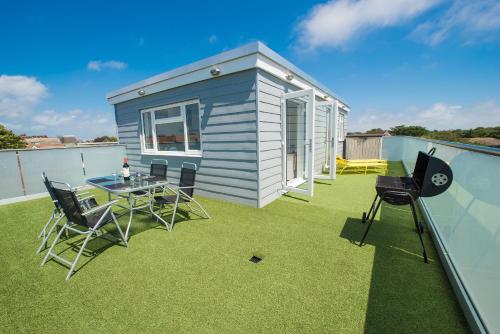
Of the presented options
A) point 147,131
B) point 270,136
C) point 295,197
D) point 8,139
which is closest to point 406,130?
point 295,197

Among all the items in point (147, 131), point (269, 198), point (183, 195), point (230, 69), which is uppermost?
point (230, 69)

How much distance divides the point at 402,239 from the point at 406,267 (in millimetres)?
686

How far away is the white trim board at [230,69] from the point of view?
3676 millimetres

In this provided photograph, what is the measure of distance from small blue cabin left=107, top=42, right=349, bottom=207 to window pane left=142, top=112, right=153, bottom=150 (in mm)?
65

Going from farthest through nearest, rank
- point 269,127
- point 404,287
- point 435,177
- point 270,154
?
1. point 270,154
2. point 269,127
3. point 435,177
4. point 404,287

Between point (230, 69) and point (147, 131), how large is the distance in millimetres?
3637

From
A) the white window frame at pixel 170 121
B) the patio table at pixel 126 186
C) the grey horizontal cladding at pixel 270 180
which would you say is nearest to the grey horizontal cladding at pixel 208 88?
the white window frame at pixel 170 121

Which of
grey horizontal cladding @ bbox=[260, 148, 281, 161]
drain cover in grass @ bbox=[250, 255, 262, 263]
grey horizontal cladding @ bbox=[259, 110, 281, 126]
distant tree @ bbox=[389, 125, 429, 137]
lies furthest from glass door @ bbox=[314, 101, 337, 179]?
distant tree @ bbox=[389, 125, 429, 137]

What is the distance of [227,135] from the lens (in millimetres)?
4289

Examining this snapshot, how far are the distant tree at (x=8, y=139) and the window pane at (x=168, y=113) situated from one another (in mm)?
30000

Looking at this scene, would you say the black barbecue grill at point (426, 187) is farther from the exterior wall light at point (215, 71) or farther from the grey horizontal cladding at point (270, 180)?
the exterior wall light at point (215, 71)

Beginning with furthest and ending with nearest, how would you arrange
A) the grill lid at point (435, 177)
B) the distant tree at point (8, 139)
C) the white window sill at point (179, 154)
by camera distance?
1. the distant tree at point (8, 139)
2. the white window sill at point (179, 154)
3. the grill lid at point (435, 177)

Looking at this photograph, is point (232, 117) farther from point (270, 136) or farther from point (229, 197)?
point (229, 197)

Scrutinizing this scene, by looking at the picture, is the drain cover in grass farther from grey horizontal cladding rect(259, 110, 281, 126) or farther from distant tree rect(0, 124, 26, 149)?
distant tree rect(0, 124, 26, 149)
